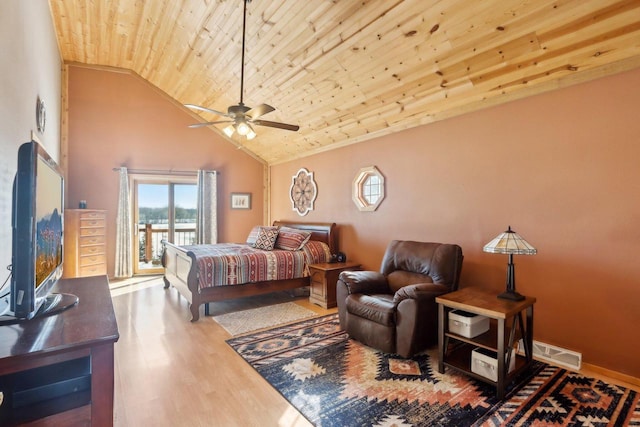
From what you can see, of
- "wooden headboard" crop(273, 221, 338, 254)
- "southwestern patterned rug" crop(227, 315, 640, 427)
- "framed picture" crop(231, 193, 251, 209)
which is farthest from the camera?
"framed picture" crop(231, 193, 251, 209)

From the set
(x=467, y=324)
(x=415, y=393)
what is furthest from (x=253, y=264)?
(x=467, y=324)

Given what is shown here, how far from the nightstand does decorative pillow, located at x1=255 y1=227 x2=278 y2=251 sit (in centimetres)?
79

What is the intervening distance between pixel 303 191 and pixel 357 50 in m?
3.10

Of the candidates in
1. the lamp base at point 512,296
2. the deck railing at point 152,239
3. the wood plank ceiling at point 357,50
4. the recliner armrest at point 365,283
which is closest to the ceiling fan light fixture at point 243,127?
Answer: the wood plank ceiling at point 357,50

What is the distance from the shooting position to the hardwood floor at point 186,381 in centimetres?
205

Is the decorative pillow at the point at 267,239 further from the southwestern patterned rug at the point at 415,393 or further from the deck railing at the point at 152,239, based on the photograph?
the deck railing at the point at 152,239

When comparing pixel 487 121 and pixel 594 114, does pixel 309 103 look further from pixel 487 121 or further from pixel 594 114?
pixel 594 114

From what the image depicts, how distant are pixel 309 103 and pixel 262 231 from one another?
211cm

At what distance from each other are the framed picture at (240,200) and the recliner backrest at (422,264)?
424 cm

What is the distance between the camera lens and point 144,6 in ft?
13.4

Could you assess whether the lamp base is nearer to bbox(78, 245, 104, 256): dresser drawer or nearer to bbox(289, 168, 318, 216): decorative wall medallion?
bbox(289, 168, 318, 216): decorative wall medallion

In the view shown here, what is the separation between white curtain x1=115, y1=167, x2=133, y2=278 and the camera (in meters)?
5.97

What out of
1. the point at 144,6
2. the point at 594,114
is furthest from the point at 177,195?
the point at 594,114

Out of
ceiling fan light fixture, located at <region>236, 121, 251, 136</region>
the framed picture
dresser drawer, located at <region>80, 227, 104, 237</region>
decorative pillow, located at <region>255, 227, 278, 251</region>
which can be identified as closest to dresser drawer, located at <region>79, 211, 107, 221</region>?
dresser drawer, located at <region>80, 227, 104, 237</region>
